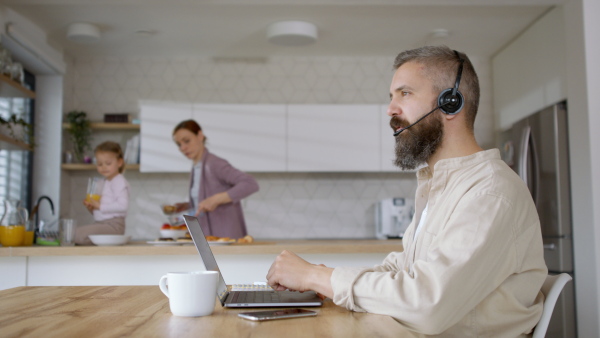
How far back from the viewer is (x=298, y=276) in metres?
1.28

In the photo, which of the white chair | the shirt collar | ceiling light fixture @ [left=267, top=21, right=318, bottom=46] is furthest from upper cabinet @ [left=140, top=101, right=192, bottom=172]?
the white chair

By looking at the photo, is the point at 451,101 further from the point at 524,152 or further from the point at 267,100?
the point at 267,100

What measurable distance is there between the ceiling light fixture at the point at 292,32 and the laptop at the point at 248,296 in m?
3.08

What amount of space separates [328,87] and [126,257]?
300cm

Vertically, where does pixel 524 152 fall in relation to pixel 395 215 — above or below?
above

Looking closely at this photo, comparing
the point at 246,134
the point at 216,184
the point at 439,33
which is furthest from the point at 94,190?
the point at 439,33

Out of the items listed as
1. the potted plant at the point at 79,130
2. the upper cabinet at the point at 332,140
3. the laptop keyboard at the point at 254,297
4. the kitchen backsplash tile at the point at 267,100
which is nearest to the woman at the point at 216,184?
the upper cabinet at the point at 332,140

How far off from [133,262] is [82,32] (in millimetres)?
2365

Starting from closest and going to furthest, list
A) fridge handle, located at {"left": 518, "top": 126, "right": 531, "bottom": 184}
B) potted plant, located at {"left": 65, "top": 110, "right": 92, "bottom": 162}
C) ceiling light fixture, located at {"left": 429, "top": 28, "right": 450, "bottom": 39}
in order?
1. fridge handle, located at {"left": 518, "top": 126, "right": 531, "bottom": 184}
2. ceiling light fixture, located at {"left": 429, "top": 28, "right": 450, "bottom": 39}
3. potted plant, located at {"left": 65, "top": 110, "right": 92, "bottom": 162}

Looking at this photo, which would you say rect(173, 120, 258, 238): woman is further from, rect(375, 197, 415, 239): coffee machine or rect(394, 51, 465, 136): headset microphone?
rect(394, 51, 465, 136): headset microphone

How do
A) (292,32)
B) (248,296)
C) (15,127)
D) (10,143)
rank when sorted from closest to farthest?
(248,296) → (10,143) → (15,127) → (292,32)

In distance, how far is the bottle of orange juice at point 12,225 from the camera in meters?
2.64

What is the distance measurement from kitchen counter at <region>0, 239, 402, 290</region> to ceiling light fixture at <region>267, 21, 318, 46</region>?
6.91 feet

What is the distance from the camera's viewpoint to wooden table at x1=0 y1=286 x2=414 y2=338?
0.92 meters
